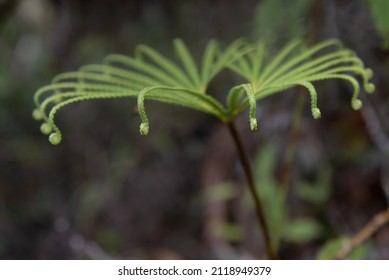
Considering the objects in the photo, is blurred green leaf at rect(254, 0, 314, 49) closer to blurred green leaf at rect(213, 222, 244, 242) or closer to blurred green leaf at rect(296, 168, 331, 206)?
blurred green leaf at rect(296, 168, 331, 206)

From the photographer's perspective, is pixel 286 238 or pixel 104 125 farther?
pixel 104 125

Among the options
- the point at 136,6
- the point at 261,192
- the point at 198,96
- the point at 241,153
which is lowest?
the point at 261,192

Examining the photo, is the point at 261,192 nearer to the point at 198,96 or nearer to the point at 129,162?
the point at 129,162

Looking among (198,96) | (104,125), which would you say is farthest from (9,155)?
(198,96)

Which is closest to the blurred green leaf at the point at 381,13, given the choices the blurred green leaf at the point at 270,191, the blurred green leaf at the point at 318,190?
the blurred green leaf at the point at 270,191

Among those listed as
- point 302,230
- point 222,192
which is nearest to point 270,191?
point 302,230

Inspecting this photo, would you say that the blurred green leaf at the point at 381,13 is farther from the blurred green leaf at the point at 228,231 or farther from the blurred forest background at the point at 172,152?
the blurred green leaf at the point at 228,231

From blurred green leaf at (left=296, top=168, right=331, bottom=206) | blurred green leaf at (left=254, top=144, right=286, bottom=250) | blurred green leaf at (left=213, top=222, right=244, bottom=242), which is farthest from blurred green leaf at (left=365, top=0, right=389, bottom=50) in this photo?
blurred green leaf at (left=213, top=222, right=244, bottom=242)
